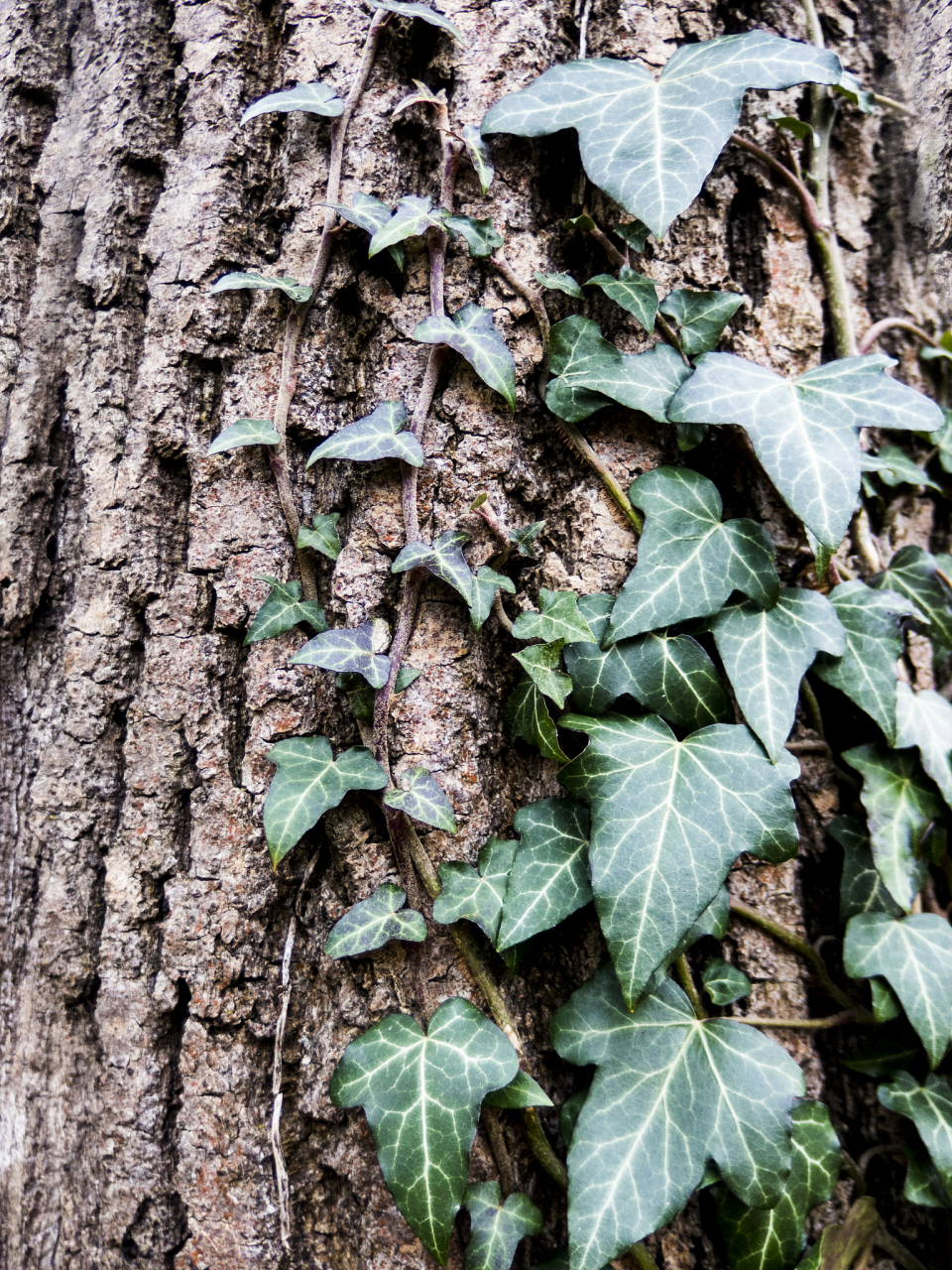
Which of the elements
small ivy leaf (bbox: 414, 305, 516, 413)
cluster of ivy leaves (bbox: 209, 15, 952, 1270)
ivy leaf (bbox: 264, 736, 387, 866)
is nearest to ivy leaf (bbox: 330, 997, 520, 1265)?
cluster of ivy leaves (bbox: 209, 15, 952, 1270)

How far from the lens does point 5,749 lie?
39.7 inches

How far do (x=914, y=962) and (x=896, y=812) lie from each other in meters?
0.18

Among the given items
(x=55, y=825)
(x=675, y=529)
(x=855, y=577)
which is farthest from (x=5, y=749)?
(x=855, y=577)

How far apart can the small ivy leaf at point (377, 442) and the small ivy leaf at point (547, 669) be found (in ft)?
0.89

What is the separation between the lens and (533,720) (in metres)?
0.83

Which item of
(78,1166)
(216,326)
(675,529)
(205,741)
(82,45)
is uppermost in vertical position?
(82,45)

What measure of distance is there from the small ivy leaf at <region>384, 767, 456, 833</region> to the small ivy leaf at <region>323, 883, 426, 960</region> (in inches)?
4.1

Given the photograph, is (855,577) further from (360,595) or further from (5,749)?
(5,749)

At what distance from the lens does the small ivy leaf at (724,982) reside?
0.84m

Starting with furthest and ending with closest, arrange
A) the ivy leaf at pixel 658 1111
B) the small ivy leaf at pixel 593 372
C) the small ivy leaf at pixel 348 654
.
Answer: the small ivy leaf at pixel 593 372 → the small ivy leaf at pixel 348 654 → the ivy leaf at pixel 658 1111

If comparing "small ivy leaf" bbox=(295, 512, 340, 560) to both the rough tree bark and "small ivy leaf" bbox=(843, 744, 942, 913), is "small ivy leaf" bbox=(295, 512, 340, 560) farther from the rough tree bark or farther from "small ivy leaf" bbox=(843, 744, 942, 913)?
"small ivy leaf" bbox=(843, 744, 942, 913)

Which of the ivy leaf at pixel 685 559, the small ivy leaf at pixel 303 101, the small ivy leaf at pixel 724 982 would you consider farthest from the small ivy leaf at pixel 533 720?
the small ivy leaf at pixel 303 101

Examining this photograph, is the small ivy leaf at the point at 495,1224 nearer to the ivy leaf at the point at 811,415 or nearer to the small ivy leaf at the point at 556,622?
the small ivy leaf at the point at 556,622

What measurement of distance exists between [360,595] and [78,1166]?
0.80 metres
